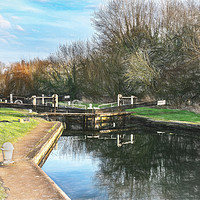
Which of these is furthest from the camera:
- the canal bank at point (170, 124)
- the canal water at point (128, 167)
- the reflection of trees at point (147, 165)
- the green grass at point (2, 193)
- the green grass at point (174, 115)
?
the green grass at point (174, 115)

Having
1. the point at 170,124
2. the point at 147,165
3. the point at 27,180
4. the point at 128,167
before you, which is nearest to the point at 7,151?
the point at 27,180

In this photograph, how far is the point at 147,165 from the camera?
13359 mm

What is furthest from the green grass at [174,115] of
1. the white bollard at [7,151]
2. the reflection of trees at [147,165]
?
the white bollard at [7,151]

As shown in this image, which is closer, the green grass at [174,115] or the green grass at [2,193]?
the green grass at [2,193]

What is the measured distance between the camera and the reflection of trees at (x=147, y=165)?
9.91 metres

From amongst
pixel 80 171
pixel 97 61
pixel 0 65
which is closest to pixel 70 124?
pixel 97 61

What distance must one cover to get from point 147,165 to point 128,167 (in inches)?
38.7

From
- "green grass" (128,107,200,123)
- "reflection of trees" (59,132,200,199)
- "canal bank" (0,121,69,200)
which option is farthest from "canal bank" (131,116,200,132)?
"canal bank" (0,121,69,200)

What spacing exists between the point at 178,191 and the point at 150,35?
25.9 m

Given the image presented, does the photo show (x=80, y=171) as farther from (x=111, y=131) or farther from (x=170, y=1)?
(x=170, y=1)

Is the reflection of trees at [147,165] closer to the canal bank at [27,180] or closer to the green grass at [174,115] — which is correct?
the canal bank at [27,180]

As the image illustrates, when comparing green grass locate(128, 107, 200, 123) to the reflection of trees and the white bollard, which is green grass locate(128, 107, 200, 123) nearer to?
the reflection of trees

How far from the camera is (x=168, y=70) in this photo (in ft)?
97.1

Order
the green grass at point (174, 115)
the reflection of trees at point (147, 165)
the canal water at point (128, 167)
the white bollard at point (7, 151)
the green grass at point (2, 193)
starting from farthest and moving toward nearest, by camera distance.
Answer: the green grass at point (174, 115) < the reflection of trees at point (147, 165) < the canal water at point (128, 167) < the white bollard at point (7, 151) < the green grass at point (2, 193)
